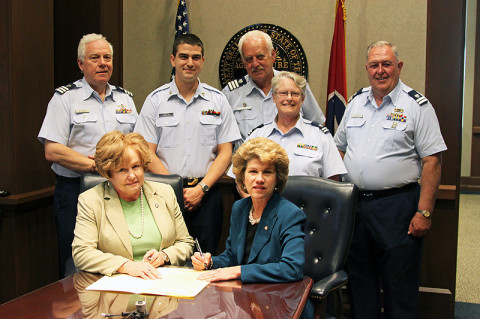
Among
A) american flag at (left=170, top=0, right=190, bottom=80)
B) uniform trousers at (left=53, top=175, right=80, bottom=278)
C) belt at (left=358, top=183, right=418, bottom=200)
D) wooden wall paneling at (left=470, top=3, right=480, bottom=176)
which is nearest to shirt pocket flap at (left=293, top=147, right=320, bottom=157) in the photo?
belt at (left=358, top=183, right=418, bottom=200)

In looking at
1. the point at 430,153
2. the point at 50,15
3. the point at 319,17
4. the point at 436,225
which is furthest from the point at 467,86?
the point at 50,15

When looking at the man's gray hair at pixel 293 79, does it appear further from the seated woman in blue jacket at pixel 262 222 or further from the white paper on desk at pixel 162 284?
the white paper on desk at pixel 162 284

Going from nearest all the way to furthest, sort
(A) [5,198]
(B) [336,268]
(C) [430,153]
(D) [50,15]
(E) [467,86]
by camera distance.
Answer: (B) [336,268]
(C) [430,153]
(A) [5,198]
(D) [50,15]
(E) [467,86]

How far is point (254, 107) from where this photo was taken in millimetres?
3619

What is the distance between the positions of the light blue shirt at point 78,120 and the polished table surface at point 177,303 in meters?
1.53

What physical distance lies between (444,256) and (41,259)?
9.37ft

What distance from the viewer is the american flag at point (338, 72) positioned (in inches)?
177

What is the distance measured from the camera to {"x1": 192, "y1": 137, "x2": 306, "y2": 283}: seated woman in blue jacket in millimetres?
1937

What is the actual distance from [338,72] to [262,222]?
2757 millimetres

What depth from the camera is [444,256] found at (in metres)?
3.63

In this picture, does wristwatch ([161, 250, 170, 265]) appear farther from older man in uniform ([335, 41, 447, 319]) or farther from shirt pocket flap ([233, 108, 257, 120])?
shirt pocket flap ([233, 108, 257, 120])

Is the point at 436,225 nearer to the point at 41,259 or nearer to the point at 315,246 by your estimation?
the point at 315,246

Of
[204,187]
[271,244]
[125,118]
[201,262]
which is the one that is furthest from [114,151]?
[125,118]

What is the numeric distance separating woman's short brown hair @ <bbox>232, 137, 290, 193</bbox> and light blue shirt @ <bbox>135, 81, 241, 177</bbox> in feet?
3.56
